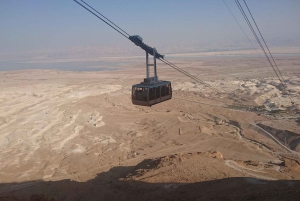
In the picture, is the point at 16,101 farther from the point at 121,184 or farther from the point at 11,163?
the point at 121,184

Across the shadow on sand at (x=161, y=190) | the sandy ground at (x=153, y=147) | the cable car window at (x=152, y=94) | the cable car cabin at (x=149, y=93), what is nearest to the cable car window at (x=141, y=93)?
the cable car cabin at (x=149, y=93)

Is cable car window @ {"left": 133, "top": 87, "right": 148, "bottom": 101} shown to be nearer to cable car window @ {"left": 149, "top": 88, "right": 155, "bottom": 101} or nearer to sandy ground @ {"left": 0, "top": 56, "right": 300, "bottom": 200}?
cable car window @ {"left": 149, "top": 88, "right": 155, "bottom": 101}

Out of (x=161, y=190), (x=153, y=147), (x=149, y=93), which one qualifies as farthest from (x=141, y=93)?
(x=153, y=147)

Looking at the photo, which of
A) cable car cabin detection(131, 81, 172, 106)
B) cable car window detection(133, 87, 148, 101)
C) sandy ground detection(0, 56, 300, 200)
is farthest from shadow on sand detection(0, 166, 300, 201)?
cable car window detection(133, 87, 148, 101)

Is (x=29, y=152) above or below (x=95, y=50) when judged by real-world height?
below

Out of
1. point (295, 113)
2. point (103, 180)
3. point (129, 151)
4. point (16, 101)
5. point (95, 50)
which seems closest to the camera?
point (103, 180)

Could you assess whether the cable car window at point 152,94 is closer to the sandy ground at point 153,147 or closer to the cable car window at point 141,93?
the cable car window at point 141,93

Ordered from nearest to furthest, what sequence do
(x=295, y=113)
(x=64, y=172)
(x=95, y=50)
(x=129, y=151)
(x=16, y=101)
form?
1. (x=64, y=172)
2. (x=129, y=151)
3. (x=295, y=113)
4. (x=16, y=101)
5. (x=95, y=50)

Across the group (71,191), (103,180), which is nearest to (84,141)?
(103,180)
